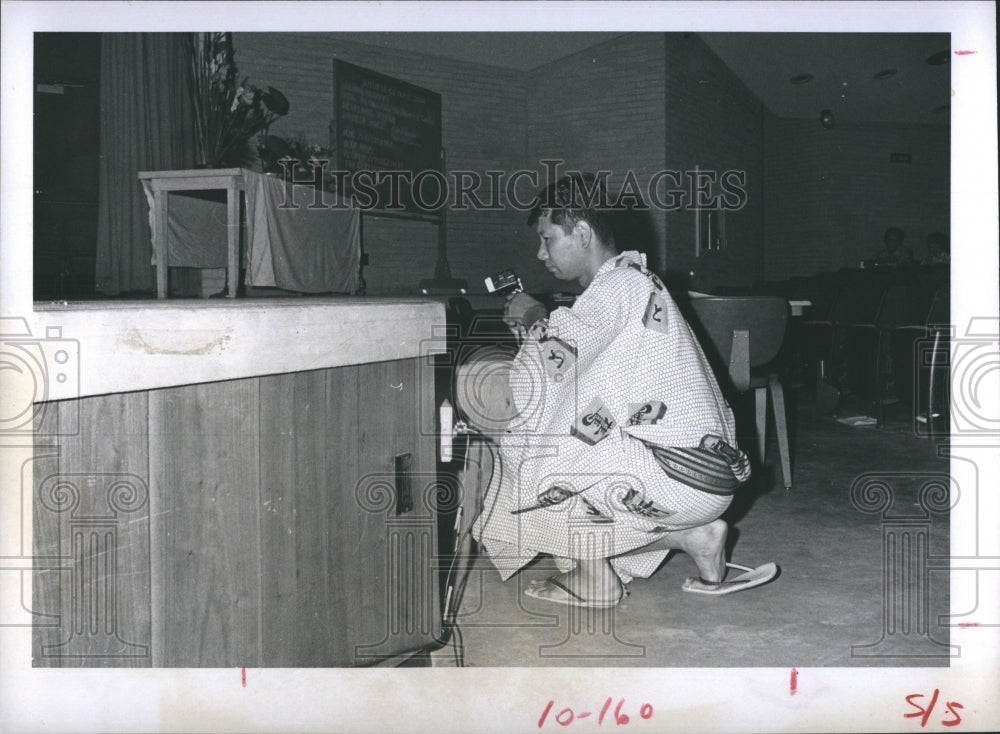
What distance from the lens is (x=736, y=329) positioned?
2.97m

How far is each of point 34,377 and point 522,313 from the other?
1.32 m

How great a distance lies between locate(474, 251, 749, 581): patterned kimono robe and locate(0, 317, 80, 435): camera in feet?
3.82

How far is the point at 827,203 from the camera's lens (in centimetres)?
905

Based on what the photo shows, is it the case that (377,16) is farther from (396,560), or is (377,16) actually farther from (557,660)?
(557,660)

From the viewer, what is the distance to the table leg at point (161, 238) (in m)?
2.49

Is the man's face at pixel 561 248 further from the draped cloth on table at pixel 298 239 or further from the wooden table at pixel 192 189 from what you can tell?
the draped cloth on table at pixel 298 239

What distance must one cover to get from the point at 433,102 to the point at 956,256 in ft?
16.5

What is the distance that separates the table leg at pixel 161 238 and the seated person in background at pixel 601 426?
122cm

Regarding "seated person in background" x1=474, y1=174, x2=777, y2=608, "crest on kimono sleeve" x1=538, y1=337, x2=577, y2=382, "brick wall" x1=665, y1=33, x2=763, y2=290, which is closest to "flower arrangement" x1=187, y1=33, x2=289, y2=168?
"seated person in background" x1=474, y1=174, x2=777, y2=608

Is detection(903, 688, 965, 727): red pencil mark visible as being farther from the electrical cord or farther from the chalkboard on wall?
the chalkboard on wall

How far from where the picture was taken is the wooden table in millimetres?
2459

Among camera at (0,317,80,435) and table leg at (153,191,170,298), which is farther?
table leg at (153,191,170,298)

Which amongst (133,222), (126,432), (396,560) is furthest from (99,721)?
(133,222)

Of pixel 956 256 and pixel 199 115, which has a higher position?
pixel 199 115
